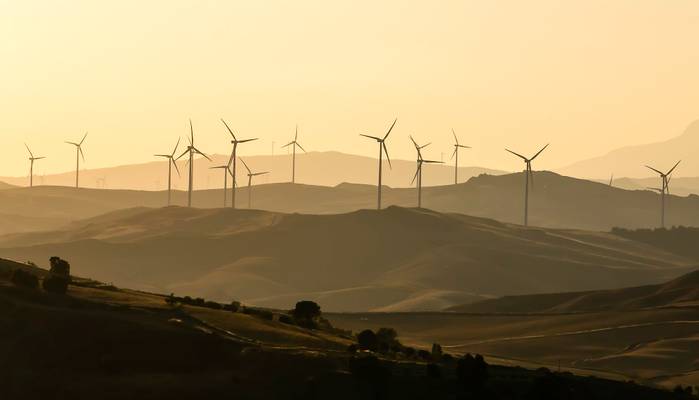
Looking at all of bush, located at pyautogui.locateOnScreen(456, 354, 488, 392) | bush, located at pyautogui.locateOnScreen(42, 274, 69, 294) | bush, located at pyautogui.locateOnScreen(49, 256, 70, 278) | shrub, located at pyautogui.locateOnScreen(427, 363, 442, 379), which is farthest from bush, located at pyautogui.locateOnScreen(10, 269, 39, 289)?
bush, located at pyautogui.locateOnScreen(456, 354, 488, 392)

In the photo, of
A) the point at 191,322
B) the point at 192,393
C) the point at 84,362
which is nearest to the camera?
the point at 192,393

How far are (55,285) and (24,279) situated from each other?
2253mm

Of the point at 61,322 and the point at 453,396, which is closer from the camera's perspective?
the point at 453,396

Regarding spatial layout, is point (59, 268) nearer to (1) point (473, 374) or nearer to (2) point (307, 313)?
(2) point (307, 313)

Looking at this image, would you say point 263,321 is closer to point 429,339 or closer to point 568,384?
point 568,384

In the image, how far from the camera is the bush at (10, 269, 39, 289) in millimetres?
114244

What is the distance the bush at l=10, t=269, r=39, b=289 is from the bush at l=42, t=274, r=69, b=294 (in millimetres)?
807

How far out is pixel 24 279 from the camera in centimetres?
11519

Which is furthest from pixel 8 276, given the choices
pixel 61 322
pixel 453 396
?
pixel 453 396

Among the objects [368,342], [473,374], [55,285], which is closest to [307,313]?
[368,342]

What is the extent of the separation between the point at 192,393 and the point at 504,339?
87877 millimetres

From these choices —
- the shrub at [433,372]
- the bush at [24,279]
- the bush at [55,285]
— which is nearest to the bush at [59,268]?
the bush at [24,279]

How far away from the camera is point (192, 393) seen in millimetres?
93000

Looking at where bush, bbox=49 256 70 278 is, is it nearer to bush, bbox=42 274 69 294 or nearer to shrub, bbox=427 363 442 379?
bush, bbox=42 274 69 294
